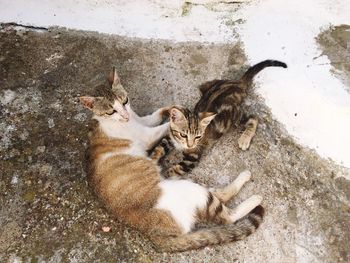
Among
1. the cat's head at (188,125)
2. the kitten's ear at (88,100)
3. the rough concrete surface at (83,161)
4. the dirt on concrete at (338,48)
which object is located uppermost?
the dirt on concrete at (338,48)

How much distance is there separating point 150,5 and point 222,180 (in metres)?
2.41

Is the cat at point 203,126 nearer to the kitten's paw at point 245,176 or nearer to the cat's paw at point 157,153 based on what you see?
Answer: the cat's paw at point 157,153

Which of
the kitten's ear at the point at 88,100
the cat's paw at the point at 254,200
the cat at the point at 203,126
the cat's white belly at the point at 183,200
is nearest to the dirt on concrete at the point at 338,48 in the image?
the cat at the point at 203,126

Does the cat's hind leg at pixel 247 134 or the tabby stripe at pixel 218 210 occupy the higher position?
the cat's hind leg at pixel 247 134

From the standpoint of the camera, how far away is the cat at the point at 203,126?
400 cm

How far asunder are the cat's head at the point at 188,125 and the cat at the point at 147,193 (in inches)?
13.0

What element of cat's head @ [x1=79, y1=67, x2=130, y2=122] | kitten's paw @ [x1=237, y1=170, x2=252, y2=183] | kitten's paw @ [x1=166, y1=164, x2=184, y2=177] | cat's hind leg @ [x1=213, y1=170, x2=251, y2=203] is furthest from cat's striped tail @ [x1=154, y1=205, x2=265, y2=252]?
cat's head @ [x1=79, y1=67, x2=130, y2=122]

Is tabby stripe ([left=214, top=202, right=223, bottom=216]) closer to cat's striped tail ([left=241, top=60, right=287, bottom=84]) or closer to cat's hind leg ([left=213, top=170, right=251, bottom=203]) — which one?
cat's hind leg ([left=213, top=170, right=251, bottom=203])

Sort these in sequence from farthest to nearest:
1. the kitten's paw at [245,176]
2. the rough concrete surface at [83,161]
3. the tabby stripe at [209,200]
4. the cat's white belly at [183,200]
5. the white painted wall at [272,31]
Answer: the white painted wall at [272,31] < the kitten's paw at [245,176] < the rough concrete surface at [83,161] < the tabby stripe at [209,200] < the cat's white belly at [183,200]

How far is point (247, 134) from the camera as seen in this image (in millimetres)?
4324

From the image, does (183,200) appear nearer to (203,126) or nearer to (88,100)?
(203,126)

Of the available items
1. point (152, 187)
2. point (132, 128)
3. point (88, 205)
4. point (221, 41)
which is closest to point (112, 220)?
point (88, 205)

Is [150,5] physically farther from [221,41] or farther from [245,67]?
[245,67]

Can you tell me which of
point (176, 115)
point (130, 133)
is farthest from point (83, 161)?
→ point (176, 115)
